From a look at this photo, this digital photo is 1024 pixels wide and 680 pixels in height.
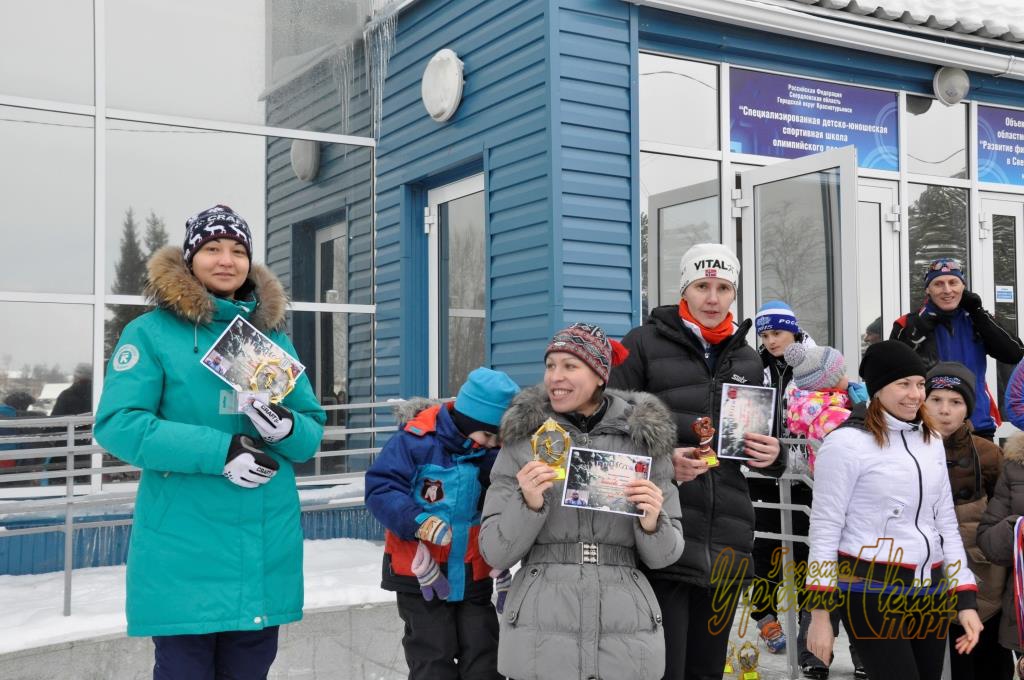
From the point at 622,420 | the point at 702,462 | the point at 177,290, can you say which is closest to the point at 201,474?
the point at 177,290

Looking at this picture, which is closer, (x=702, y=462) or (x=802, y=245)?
(x=702, y=462)

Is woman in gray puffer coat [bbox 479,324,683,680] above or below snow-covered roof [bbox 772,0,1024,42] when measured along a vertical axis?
below

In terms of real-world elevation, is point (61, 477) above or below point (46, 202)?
below

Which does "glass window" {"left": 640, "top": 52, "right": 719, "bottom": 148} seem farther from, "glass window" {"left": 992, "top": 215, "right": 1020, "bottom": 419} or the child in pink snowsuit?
"glass window" {"left": 992, "top": 215, "right": 1020, "bottom": 419}

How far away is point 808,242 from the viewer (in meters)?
6.86

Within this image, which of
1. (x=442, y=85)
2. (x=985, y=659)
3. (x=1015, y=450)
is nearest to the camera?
(x=1015, y=450)

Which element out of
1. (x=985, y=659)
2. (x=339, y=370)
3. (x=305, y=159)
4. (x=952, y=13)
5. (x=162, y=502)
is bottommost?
(x=985, y=659)

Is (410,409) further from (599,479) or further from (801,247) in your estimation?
(801,247)

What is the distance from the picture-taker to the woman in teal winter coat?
2.77 meters

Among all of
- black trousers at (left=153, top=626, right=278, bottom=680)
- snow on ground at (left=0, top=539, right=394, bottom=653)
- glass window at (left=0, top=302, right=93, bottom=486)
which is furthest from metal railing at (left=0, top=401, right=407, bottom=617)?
black trousers at (left=153, top=626, right=278, bottom=680)

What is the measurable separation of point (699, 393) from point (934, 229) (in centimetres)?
542

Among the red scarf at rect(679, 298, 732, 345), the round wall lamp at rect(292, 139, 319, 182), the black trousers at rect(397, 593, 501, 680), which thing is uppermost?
the round wall lamp at rect(292, 139, 319, 182)

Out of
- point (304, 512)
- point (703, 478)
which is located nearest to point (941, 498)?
point (703, 478)

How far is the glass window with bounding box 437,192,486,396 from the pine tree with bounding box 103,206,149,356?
219cm
